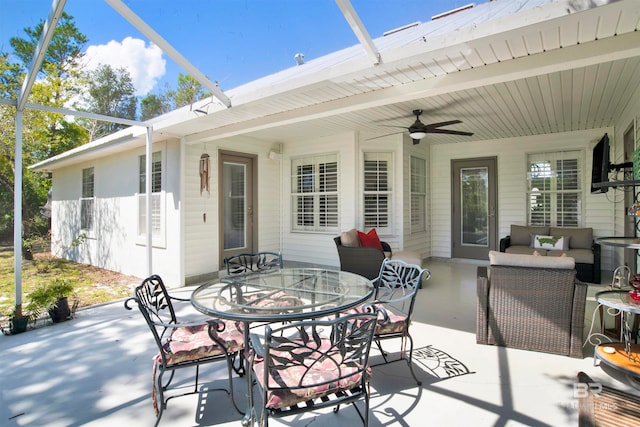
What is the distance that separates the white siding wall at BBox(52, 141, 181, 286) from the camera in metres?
5.58

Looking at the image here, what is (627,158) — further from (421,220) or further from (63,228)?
(63,228)

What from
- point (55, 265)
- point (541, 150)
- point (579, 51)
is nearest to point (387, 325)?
point (579, 51)

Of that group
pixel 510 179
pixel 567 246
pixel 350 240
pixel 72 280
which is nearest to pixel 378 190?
pixel 350 240

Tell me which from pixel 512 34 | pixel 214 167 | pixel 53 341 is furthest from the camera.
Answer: pixel 214 167

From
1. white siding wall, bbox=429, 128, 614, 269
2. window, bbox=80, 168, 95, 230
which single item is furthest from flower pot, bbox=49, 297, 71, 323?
white siding wall, bbox=429, 128, 614, 269

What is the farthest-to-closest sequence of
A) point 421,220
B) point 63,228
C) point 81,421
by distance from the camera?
1. point 63,228
2. point 421,220
3. point 81,421

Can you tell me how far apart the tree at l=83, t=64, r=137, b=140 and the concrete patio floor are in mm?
15099

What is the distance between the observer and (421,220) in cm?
752

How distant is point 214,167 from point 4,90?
8984 millimetres

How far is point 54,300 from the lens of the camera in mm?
3924

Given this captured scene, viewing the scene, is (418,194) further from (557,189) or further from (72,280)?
(72,280)

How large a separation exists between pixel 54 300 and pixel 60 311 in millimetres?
152

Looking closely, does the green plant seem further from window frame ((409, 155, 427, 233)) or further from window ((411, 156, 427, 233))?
window ((411, 156, 427, 233))

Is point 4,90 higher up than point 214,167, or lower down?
higher up
